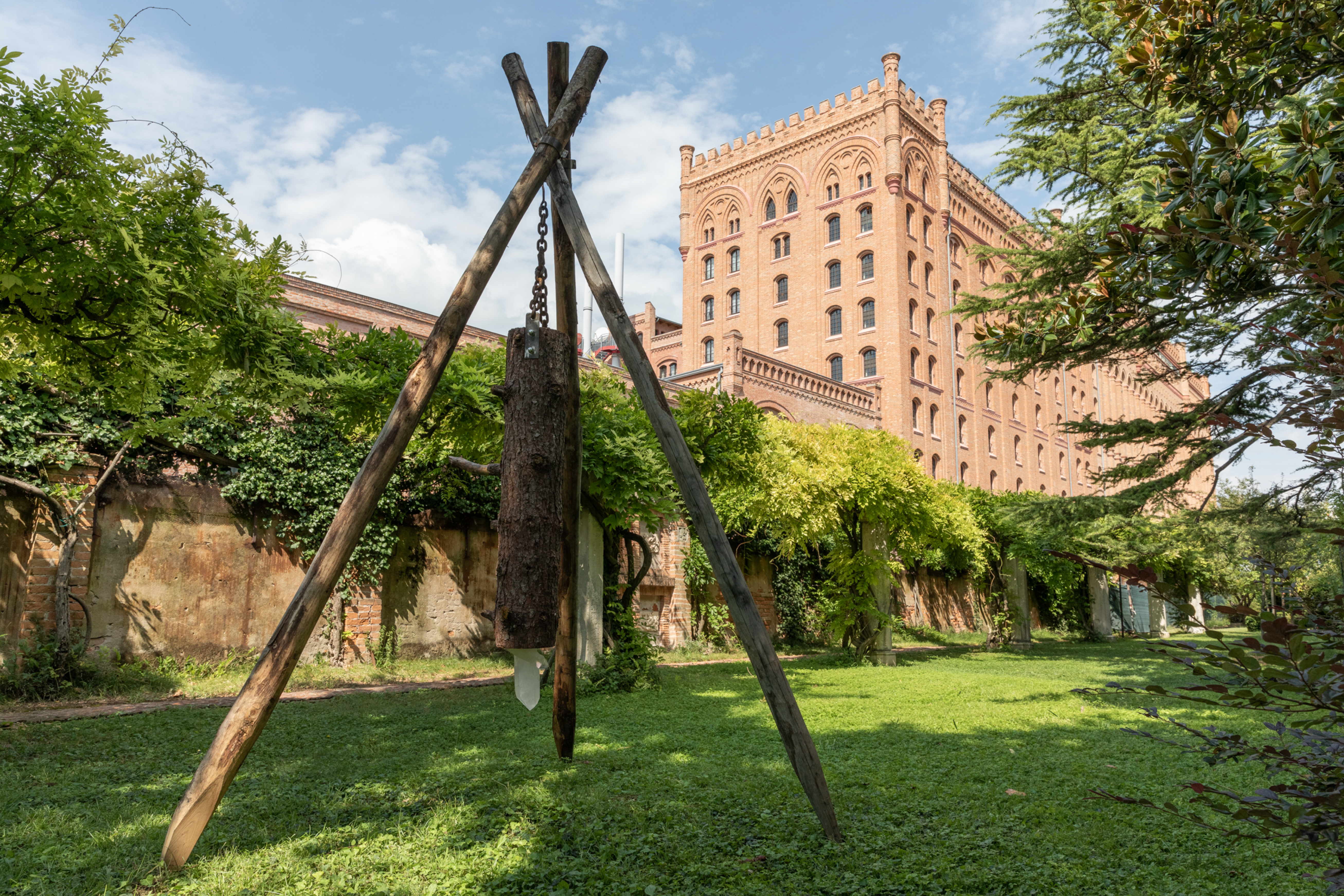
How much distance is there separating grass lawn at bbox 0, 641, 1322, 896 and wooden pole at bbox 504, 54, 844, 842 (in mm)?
385

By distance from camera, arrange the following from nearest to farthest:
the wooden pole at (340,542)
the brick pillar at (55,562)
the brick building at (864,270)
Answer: the wooden pole at (340,542) < the brick pillar at (55,562) < the brick building at (864,270)

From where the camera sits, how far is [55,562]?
8.68 meters

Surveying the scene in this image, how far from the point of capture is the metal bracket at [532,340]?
4.61 meters

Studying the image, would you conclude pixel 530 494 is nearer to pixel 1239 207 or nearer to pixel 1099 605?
pixel 1239 207

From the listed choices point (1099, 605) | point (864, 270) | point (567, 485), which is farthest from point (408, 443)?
point (864, 270)

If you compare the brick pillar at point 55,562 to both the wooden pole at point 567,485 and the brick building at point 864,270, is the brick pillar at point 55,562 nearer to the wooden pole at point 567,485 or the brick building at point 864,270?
the wooden pole at point 567,485

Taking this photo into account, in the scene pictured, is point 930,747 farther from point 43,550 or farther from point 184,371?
point 43,550

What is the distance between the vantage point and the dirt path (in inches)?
287

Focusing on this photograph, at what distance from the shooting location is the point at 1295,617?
280 centimetres

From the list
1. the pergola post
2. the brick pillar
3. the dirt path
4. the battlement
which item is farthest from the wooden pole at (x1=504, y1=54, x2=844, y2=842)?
the battlement

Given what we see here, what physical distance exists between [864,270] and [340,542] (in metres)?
32.6

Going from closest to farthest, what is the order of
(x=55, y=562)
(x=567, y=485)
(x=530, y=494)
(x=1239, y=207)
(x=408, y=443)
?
1. (x=1239, y=207)
2. (x=530, y=494)
3. (x=408, y=443)
4. (x=567, y=485)
5. (x=55, y=562)

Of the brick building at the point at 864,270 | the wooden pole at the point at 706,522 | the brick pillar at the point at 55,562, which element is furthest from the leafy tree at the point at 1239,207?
the brick building at the point at 864,270

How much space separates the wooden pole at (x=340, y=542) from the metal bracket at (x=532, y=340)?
369mm
